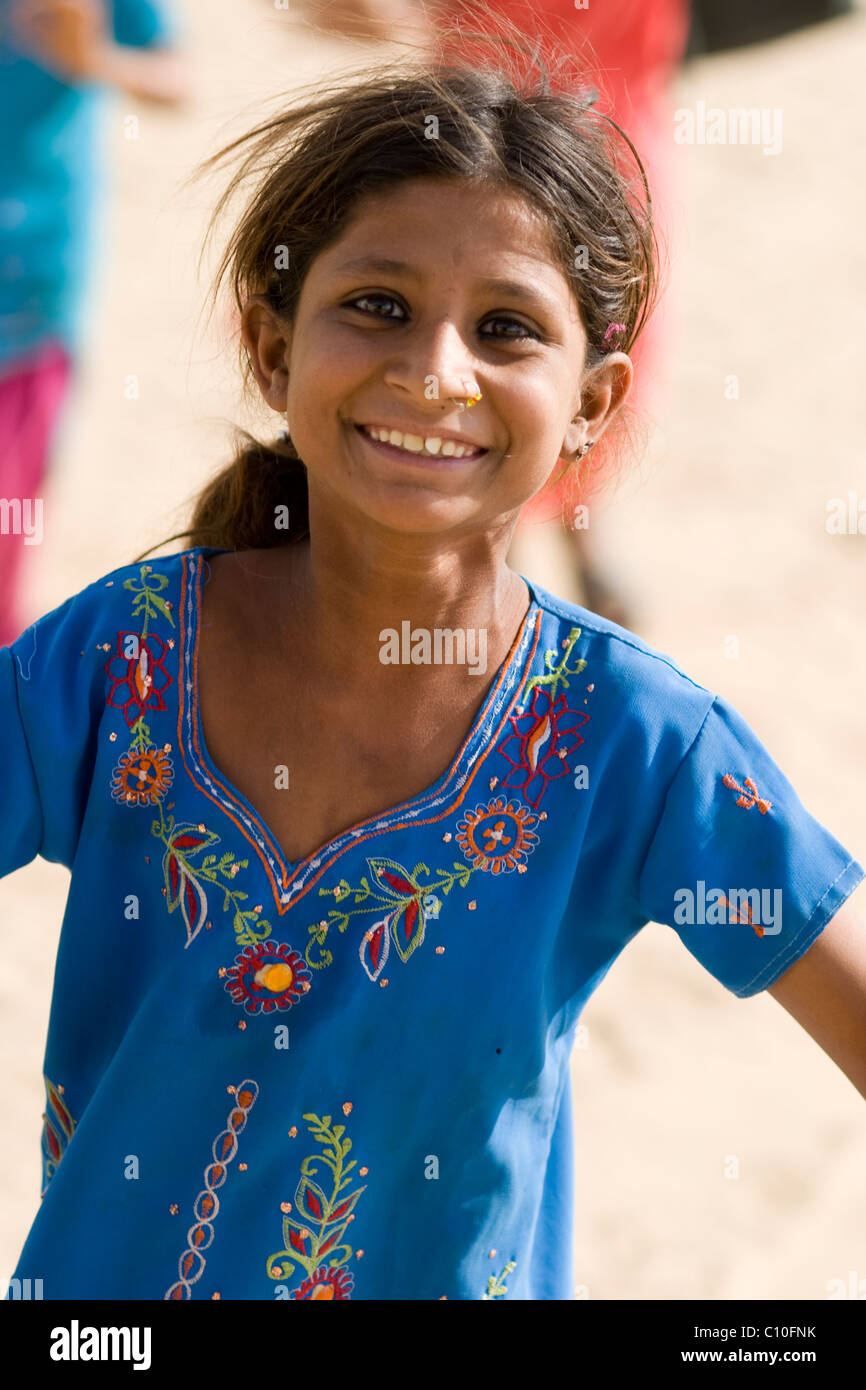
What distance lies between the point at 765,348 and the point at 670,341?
42 cm

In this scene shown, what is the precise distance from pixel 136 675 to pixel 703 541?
3927 millimetres

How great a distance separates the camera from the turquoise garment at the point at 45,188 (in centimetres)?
337

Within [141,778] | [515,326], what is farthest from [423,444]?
[141,778]

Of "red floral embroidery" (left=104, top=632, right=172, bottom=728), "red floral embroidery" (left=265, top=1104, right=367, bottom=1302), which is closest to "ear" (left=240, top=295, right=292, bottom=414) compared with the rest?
"red floral embroidery" (left=104, top=632, right=172, bottom=728)

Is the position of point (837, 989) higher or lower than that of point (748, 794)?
lower

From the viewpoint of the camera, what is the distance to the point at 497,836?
4.56 feet

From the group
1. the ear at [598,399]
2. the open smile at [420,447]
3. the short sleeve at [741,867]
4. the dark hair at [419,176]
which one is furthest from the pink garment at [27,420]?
the short sleeve at [741,867]

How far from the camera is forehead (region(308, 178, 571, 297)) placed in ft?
4.33

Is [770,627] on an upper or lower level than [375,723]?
upper

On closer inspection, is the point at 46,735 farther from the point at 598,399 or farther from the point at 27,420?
the point at 27,420

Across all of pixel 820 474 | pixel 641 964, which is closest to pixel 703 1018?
pixel 641 964

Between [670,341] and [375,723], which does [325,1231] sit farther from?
[670,341]

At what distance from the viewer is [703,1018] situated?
A: 316 centimetres

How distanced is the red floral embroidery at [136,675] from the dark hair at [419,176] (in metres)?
0.21
